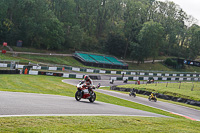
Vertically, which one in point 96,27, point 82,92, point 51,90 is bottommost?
point 51,90

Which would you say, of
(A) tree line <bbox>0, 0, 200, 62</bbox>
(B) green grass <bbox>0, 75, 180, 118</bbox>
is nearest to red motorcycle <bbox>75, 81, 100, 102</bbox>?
(B) green grass <bbox>0, 75, 180, 118</bbox>

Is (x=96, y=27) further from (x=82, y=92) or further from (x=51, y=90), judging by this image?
(x=82, y=92)

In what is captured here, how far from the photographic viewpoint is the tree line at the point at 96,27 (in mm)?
68000

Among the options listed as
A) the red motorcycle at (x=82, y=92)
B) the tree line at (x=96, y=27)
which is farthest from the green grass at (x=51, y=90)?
the tree line at (x=96, y=27)

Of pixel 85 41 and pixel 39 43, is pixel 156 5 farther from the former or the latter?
pixel 39 43

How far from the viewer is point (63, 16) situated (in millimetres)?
81938

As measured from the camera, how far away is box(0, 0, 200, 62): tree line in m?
68.0

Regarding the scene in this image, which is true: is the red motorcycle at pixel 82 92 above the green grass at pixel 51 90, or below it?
above

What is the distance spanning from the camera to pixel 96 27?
9419 centimetres

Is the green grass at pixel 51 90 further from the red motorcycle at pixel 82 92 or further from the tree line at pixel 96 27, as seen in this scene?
the tree line at pixel 96 27

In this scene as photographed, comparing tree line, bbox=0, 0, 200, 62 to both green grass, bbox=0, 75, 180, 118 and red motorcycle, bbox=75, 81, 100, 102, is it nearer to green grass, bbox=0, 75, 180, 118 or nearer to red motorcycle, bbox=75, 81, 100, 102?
green grass, bbox=0, 75, 180, 118

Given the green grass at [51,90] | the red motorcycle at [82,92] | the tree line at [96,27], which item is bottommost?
the green grass at [51,90]

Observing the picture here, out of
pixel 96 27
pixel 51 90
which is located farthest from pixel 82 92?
pixel 96 27

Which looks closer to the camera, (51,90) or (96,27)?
(51,90)
